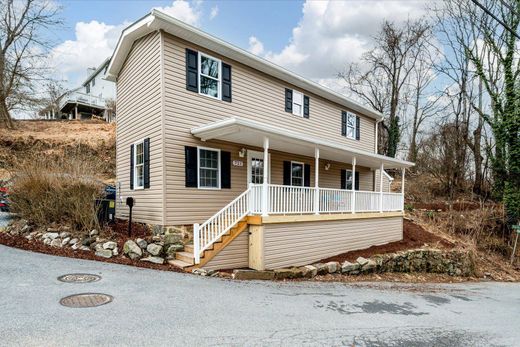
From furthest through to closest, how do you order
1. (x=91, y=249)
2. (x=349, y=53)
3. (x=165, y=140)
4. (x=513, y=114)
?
1. (x=349, y=53)
2. (x=513, y=114)
3. (x=165, y=140)
4. (x=91, y=249)

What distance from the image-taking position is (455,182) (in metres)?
21.3

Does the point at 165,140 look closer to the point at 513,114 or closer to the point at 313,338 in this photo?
the point at 313,338

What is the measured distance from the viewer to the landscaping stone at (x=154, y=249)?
7.84 metres

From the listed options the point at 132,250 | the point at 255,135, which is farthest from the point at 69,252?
the point at 255,135

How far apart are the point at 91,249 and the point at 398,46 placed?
27.6 m

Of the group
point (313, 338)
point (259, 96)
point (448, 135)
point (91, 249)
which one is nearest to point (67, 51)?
point (259, 96)

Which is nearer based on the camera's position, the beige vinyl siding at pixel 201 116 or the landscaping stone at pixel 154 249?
the landscaping stone at pixel 154 249

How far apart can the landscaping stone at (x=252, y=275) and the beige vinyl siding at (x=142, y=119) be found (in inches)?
104

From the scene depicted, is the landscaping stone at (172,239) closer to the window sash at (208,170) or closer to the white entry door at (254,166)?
the window sash at (208,170)

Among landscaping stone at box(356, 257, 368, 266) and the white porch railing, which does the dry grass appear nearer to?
the white porch railing

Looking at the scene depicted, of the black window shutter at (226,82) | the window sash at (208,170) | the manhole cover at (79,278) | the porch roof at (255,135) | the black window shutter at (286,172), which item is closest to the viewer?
the manhole cover at (79,278)

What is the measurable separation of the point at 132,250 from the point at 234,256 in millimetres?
2487

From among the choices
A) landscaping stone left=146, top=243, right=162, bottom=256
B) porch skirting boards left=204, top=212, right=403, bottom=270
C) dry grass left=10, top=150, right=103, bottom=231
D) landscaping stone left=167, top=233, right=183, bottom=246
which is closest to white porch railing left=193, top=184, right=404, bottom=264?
A: porch skirting boards left=204, top=212, right=403, bottom=270

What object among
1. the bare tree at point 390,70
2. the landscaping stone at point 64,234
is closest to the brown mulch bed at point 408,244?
the landscaping stone at point 64,234
